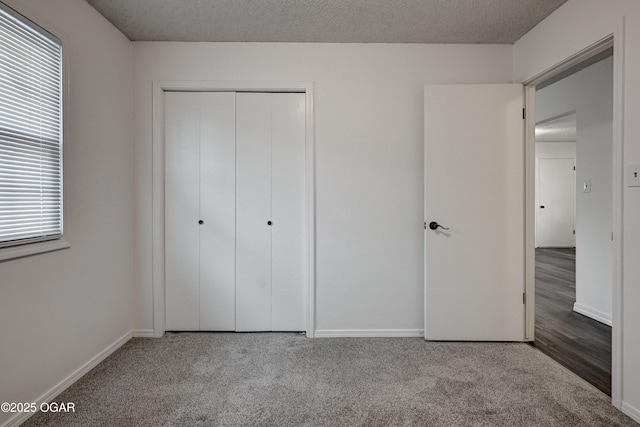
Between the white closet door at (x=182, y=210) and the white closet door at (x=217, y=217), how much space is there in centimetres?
6

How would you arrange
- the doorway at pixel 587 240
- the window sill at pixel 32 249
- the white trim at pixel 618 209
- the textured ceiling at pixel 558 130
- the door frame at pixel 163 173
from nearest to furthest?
the window sill at pixel 32 249 < the white trim at pixel 618 209 < the doorway at pixel 587 240 < the door frame at pixel 163 173 < the textured ceiling at pixel 558 130

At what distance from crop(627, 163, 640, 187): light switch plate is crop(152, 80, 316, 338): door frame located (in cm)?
194

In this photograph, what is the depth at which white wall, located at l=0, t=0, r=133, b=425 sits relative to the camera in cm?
168

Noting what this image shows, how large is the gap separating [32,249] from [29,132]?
0.63 meters

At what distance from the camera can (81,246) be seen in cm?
211

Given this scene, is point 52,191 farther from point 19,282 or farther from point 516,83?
point 516,83

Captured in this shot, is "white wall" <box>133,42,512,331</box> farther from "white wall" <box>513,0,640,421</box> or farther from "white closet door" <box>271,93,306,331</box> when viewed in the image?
"white wall" <box>513,0,640,421</box>

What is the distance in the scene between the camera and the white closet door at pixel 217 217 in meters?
2.74

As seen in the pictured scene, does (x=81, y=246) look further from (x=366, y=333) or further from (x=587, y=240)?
(x=587, y=240)

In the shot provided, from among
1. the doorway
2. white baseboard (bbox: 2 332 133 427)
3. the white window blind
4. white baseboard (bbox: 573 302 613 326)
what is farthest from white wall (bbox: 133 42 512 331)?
white baseboard (bbox: 573 302 613 326)

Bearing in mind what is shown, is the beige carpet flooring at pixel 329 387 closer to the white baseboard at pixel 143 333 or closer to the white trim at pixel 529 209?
the white baseboard at pixel 143 333

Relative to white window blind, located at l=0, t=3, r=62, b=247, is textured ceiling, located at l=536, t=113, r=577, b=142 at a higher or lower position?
higher

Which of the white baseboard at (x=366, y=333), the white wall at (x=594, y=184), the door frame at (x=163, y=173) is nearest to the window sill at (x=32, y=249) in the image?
the door frame at (x=163, y=173)

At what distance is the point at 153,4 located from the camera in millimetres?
2178
